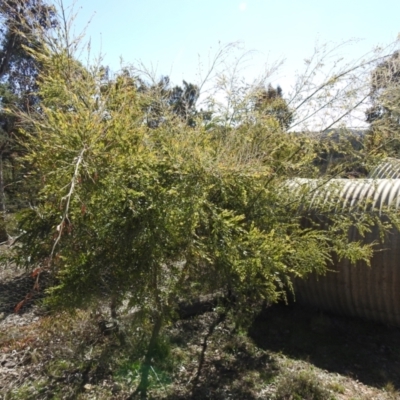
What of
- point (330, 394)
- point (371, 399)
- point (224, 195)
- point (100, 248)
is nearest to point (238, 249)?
point (224, 195)

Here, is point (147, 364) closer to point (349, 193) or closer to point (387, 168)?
point (349, 193)

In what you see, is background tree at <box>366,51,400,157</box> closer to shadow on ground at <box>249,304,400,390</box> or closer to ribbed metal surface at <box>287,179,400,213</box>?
ribbed metal surface at <box>287,179,400,213</box>

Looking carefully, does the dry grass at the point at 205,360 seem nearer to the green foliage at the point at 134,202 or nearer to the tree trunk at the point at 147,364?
the tree trunk at the point at 147,364

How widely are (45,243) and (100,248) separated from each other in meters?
0.38

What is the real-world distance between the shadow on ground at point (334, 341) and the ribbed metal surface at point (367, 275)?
0.67ft

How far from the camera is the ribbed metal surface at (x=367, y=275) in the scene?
446cm

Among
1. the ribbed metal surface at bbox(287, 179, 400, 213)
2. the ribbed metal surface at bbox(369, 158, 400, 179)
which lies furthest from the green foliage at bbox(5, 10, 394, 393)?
the ribbed metal surface at bbox(369, 158, 400, 179)

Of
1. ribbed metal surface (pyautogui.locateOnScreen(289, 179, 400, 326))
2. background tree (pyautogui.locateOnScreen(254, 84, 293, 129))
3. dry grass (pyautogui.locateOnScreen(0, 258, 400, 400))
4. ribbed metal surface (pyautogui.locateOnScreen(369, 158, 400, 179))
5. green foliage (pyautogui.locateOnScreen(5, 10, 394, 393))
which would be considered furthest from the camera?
ribbed metal surface (pyautogui.locateOnScreen(289, 179, 400, 326))

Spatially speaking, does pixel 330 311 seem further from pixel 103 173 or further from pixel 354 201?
pixel 103 173

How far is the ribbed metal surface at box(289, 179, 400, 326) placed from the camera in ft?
14.6

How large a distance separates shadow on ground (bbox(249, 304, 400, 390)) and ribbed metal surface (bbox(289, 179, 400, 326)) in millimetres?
205

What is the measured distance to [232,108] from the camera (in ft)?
12.6

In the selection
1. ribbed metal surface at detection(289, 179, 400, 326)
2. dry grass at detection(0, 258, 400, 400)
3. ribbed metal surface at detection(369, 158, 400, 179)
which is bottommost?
dry grass at detection(0, 258, 400, 400)

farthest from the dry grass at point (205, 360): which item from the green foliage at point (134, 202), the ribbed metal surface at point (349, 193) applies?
the ribbed metal surface at point (349, 193)
